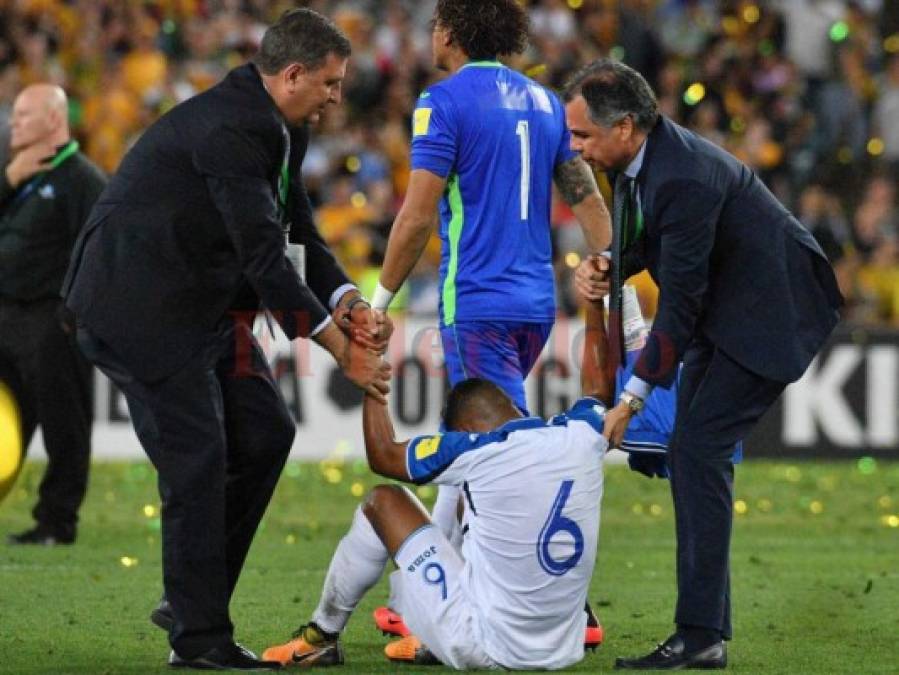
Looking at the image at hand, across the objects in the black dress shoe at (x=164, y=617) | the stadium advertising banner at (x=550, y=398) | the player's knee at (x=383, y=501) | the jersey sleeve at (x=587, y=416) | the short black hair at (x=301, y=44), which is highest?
the short black hair at (x=301, y=44)

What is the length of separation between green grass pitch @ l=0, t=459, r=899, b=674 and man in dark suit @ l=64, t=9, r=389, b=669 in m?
0.41

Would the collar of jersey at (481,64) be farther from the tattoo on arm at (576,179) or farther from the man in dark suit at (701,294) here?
the man in dark suit at (701,294)

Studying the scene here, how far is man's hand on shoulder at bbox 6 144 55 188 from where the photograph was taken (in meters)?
10.4

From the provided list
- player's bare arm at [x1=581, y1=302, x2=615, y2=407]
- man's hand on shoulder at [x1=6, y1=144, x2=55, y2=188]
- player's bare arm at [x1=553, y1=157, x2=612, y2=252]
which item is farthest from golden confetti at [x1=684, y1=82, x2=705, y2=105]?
player's bare arm at [x1=581, y1=302, x2=615, y2=407]

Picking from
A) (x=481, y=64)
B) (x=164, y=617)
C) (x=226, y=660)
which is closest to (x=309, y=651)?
(x=226, y=660)

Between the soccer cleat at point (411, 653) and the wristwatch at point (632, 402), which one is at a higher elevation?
the wristwatch at point (632, 402)

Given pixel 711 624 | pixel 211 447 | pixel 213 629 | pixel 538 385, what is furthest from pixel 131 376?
pixel 538 385

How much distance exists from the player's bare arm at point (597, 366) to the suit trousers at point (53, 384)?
14.1 ft

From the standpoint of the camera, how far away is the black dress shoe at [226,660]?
21.0 feet

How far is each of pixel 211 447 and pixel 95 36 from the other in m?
12.8

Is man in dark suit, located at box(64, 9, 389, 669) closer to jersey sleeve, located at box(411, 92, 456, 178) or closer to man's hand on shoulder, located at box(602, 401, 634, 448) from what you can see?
man's hand on shoulder, located at box(602, 401, 634, 448)

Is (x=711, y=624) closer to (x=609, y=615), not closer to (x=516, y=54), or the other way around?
(x=609, y=615)

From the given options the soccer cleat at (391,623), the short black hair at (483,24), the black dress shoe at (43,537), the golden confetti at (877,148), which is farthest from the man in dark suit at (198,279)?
the golden confetti at (877,148)

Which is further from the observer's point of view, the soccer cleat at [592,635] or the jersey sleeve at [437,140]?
the jersey sleeve at [437,140]
